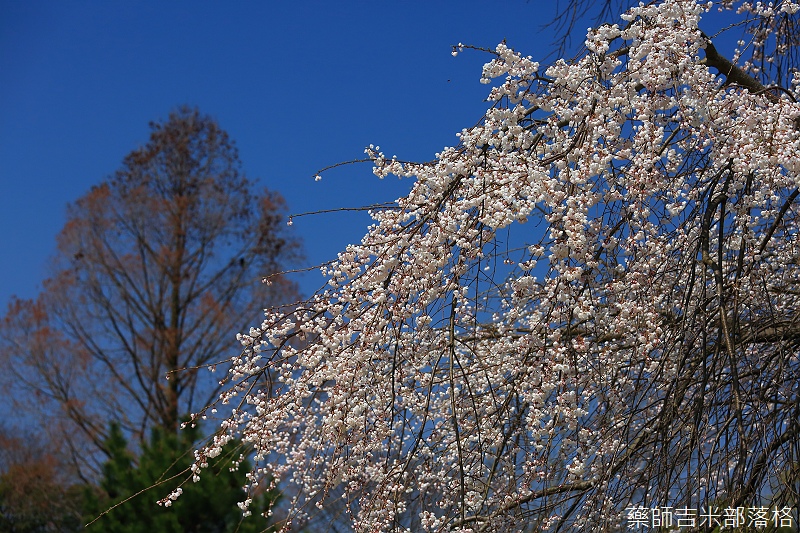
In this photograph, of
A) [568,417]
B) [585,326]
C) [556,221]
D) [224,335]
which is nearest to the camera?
[556,221]

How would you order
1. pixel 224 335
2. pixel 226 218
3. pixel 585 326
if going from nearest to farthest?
pixel 585 326 < pixel 224 335 < pixel 226 218

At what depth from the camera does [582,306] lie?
7.70ft

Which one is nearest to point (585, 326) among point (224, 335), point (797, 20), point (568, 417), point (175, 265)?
point (568, 417)

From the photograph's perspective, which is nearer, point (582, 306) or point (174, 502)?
point (582, 306)

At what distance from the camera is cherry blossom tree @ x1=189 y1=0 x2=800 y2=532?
238 centimetres

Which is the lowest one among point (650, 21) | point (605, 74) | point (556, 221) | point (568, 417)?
point (568, 417)

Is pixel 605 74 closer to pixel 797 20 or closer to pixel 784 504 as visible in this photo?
pixel 784 504

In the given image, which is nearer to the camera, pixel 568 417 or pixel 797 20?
pixel 568 417

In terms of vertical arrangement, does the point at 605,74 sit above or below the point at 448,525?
above

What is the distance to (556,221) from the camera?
241cm

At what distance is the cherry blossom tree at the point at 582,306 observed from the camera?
2.38 m

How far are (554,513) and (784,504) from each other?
101 cm

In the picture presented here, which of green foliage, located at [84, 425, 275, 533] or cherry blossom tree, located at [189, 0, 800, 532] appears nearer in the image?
cherry blossom tree, located at [189, 0, 800, 532]

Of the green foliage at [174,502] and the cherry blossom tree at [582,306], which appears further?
the green foliage at [174,502]
